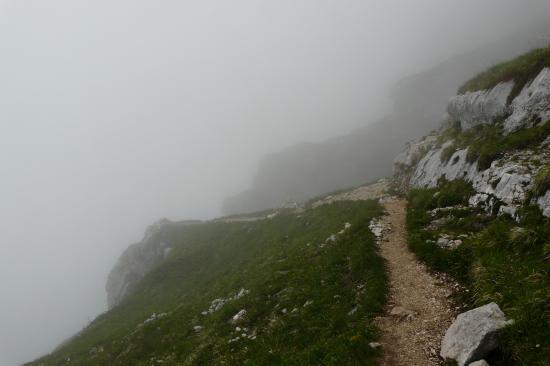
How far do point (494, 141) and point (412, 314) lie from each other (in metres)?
16.6

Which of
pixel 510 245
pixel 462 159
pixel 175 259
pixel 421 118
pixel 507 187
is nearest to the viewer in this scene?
pixel 510 245

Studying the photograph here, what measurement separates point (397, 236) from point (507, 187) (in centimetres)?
700

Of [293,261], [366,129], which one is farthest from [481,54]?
[293,261]

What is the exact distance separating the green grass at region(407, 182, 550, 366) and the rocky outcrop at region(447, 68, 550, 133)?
836 centimetres

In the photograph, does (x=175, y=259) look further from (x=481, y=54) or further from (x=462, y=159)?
(x=481, y=54)

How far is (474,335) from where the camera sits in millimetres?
10273

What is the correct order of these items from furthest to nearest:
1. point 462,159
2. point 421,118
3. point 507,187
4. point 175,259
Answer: point 421,118, point 175,259, point 462,159, point 507,187

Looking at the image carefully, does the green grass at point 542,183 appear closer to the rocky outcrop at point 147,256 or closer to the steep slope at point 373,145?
the rocky outcrop at point 147,256

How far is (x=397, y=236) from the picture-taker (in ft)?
73.9

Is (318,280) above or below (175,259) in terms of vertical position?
above

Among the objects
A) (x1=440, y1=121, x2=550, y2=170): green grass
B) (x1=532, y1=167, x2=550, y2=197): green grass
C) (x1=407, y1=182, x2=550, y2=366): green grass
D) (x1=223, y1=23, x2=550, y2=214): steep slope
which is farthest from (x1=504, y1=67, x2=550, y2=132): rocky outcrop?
(x1=223, y1=23, x2=550, y2=214): steep slope

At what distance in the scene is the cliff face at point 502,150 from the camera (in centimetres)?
1739

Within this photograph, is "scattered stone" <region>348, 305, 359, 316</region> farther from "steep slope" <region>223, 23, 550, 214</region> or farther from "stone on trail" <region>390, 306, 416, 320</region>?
"steep slope" <region>223, 23, 550, 214</region>

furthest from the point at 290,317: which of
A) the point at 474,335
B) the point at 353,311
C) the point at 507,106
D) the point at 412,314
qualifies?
the point at 507,106
